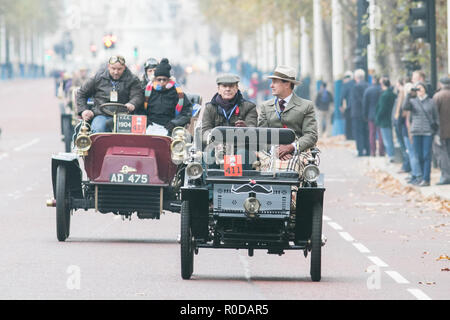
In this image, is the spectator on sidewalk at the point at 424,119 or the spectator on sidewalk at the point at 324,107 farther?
the spectator on sidewalk at the point at 324,107

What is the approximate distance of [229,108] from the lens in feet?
45.7

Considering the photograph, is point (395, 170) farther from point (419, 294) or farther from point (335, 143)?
point (419, 294)

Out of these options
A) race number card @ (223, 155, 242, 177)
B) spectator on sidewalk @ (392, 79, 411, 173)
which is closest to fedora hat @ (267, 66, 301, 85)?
race number card @ (223, 155, 242, 177)

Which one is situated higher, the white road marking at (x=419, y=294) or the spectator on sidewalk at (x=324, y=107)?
the spectator on sidewalk at (x=324, y=107)

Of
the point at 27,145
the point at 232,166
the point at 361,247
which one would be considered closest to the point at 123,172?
the point at 361,247

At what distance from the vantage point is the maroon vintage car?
626 inches

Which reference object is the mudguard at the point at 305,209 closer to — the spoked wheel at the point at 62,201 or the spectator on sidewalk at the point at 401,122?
the spoked wheel at the point at 62,201

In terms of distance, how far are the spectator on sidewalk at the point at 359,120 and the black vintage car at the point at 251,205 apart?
2034cm

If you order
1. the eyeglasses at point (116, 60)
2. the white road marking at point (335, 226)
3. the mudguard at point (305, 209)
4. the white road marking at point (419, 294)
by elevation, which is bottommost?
the white road marking at point (335, 226)

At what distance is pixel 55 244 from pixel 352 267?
3.53 meters

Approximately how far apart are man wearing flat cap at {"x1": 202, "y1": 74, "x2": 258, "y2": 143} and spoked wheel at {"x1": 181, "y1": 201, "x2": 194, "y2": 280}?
56.9 inches

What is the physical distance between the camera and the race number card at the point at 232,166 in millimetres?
12641

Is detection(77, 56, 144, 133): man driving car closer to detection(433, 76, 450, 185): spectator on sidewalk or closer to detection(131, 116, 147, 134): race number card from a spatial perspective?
detection(131, 116, 147, 134): race number card

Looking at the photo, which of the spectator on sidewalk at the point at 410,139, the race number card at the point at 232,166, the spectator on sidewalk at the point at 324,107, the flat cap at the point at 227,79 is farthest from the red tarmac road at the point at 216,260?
the spectator on sidewalk at the point at 324,107
